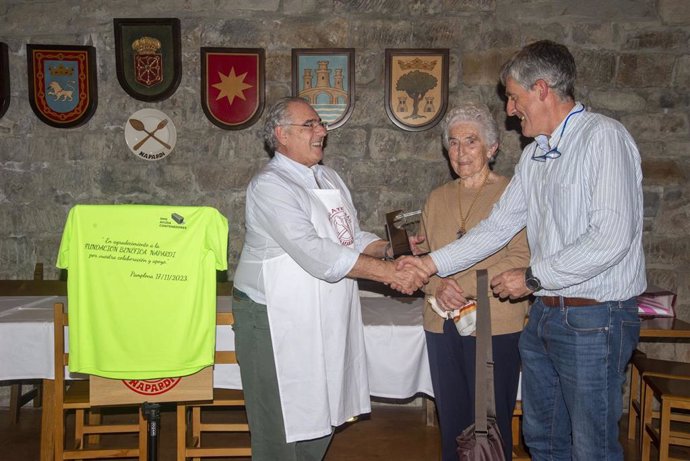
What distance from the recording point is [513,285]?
213cm

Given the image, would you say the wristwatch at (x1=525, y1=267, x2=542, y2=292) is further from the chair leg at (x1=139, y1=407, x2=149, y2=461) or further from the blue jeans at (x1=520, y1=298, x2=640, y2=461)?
the chair leg at (x1=139, y1=407, x2=149, y2=461)

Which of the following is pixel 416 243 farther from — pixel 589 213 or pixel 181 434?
pixel 181 434

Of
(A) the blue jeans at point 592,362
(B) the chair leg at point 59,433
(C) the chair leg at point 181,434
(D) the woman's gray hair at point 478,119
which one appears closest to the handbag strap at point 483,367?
(A) the blue jeans at point 592,362

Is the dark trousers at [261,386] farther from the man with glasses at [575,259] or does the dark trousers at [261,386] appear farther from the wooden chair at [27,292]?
the wooden chair at [27,292]

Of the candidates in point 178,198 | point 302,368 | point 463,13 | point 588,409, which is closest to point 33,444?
point 178,198

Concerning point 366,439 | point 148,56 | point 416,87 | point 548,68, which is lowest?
point 366,439

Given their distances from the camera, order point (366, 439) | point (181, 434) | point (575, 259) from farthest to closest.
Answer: point (366, 439), point (181, 434), point (575, 259)

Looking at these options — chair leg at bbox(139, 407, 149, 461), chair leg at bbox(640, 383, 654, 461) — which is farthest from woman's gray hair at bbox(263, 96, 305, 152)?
chair leg at bbox(640, 383, 654, 461)

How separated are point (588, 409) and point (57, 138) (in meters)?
3.60

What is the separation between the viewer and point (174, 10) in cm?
424

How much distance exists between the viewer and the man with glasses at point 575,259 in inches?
75.5

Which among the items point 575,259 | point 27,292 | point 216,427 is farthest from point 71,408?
point 575,259

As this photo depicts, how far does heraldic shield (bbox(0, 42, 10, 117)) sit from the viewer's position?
14.0 ft

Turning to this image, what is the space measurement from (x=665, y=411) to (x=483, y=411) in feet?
4.40
